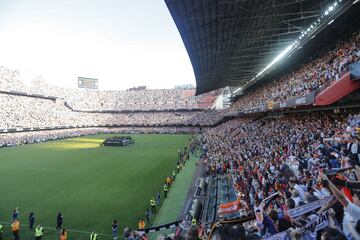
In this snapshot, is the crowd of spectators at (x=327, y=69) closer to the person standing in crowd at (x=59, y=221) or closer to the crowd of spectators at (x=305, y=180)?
the crowd of spectators at (x=305, y=180)

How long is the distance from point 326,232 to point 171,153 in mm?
32863

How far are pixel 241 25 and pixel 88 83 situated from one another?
98.4 metres

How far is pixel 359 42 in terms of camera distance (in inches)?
576

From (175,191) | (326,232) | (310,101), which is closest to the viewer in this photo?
(326,232)

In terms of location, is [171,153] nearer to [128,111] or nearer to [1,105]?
[1,105]

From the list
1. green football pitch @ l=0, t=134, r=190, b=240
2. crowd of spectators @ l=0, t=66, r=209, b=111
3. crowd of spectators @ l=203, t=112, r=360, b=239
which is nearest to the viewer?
crowd of spectators @ l=203, t=112, r=360, b=239

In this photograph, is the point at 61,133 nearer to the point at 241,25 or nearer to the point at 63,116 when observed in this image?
the point at 63,116

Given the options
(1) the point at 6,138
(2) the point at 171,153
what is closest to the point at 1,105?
(1) the point at 6,138

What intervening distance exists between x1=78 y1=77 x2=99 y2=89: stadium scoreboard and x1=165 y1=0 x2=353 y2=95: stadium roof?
86887 mm

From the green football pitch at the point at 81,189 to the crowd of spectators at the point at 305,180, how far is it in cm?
646

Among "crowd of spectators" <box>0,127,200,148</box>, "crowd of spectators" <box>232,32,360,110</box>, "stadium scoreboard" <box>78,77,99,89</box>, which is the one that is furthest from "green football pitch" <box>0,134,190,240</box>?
"stadium scoreboard" <box>78,77,99,89</box>

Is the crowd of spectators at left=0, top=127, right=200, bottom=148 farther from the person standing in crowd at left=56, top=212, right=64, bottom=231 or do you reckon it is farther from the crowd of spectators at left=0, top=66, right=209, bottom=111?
the person standing in crowd at left=56, top=212, right=64, bottom=231

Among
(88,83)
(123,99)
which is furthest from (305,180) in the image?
(88,83)

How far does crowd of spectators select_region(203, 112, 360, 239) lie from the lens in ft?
12.9
